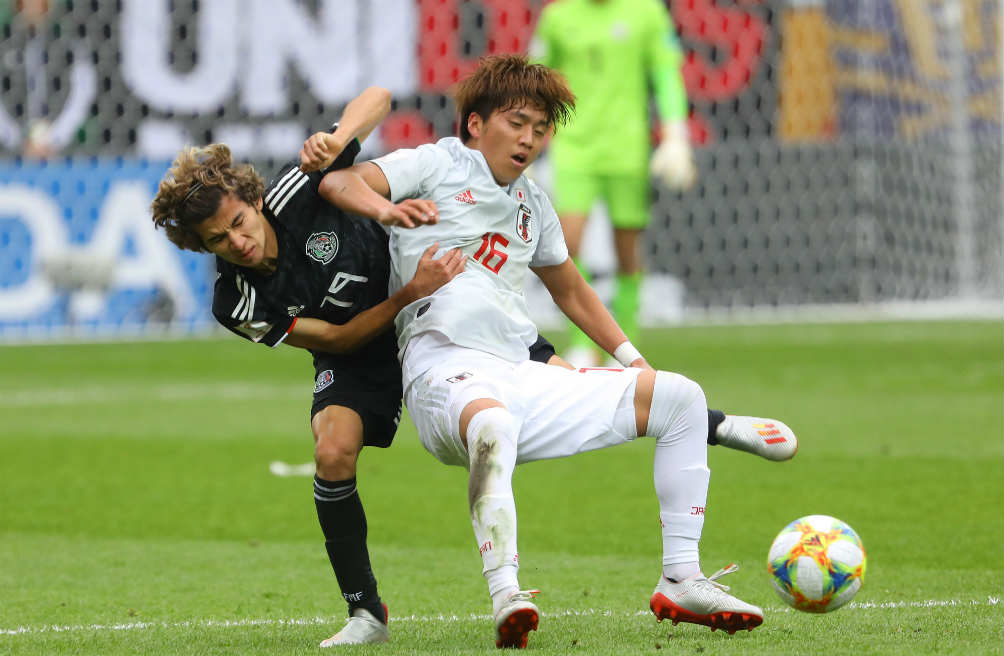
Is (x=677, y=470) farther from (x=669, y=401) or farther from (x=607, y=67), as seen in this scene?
(x=607, y=67)

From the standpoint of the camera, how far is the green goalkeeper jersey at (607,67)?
32.1ft

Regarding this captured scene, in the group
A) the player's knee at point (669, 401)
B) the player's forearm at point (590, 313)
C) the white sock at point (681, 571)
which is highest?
the player's forearm at point (590, 313)

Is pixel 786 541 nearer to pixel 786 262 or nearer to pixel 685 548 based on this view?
pixel 685 548

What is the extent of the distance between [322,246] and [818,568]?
1498 millimetres

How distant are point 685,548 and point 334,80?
12637 millimetres

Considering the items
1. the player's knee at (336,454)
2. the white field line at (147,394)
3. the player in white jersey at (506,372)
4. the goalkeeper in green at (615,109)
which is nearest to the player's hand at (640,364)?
the player in white jersey at (506,372)

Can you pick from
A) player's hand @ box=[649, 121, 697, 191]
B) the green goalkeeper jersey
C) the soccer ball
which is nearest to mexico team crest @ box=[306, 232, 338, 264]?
the soccer ball

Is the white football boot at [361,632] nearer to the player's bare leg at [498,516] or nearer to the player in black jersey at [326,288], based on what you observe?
the player in black jersey at [326,288]

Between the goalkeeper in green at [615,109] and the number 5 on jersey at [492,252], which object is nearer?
the number 5 on jersey at [492,252]

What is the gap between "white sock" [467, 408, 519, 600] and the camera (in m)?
3.52

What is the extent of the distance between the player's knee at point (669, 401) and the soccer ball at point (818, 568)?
1.34 ft

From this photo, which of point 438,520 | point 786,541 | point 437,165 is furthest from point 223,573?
point 786,541

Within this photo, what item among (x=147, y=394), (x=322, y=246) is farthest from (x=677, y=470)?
(x=147, y=394)

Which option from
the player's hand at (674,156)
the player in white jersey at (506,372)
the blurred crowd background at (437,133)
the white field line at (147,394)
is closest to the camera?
the player in white jersey at (506,372)
